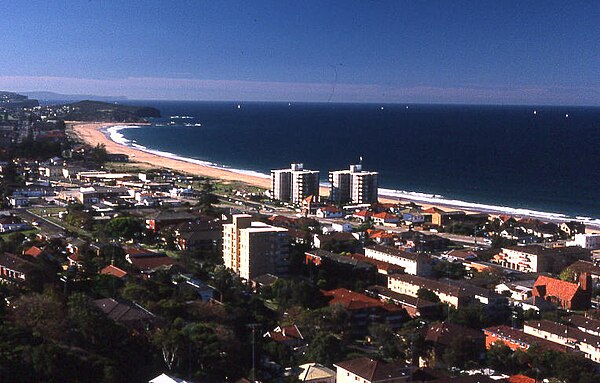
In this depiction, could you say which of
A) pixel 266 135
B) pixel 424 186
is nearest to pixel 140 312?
pixel 424 186

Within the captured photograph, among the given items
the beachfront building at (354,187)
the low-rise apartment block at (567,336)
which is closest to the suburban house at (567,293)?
the low-rise apartment block at (567,336)

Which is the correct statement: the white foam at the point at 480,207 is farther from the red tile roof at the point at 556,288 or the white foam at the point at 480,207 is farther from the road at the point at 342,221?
the red tile roof at the point at 556,288

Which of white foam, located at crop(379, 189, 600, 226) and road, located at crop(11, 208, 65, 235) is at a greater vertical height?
road, located at crop(11, 208, 65, 235)

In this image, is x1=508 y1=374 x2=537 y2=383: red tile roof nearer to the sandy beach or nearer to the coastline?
the coastline

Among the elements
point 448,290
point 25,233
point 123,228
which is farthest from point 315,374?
point 25,233

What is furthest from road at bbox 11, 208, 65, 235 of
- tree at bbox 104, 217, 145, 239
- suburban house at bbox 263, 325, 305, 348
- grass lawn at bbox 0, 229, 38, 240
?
suburban house at bbox 263, 325, 305, 348

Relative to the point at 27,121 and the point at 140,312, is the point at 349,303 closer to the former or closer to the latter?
the point at 140,312

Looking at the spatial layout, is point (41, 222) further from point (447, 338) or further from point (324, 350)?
point (447, 338)
